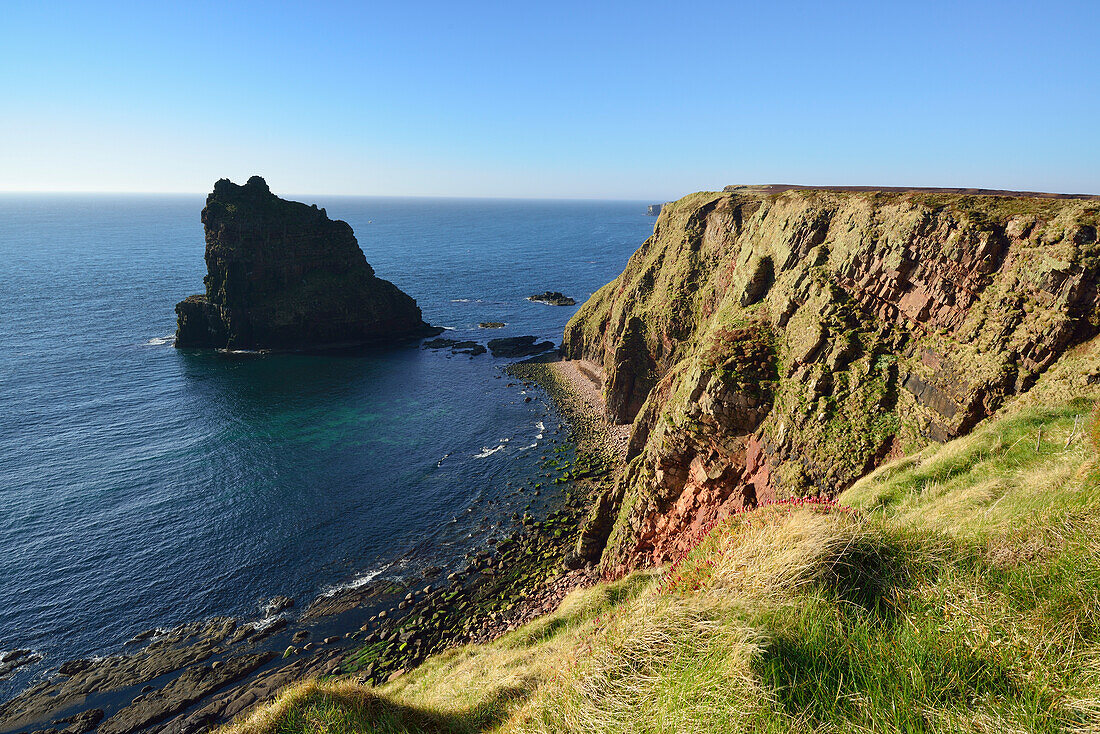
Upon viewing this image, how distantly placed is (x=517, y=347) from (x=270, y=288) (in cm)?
5034

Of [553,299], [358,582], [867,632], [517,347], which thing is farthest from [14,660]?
[553,299]

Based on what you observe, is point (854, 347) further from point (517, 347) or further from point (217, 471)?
point (517, 347)

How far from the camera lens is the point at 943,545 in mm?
9922

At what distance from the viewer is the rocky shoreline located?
33.0 metres

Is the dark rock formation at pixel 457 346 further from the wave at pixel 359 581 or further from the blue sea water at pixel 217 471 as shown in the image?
the wave at pixel 359 581

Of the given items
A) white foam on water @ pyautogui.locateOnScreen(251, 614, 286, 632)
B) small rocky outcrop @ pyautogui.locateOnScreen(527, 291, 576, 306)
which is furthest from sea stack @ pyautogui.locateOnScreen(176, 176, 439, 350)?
white foam on water @ pyautogui.locateOnScreen(251, 614, 286, 632)

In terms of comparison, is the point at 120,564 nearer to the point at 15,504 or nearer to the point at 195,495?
the point at 195,495

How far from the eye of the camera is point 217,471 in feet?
190

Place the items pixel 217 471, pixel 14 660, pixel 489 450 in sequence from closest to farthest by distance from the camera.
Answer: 1. pixel 14 660
2. pixel 217 471
3. pixel 489 450

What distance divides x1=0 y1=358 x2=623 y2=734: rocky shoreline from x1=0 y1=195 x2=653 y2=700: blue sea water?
80.0 inches

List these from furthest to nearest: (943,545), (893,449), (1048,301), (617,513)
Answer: (617,513)
(893,449)
(1048,301)
(943,545)

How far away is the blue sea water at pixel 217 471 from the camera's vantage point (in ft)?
138

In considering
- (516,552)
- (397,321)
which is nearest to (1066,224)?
(516,552)

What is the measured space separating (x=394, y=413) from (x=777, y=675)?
2781 inches
